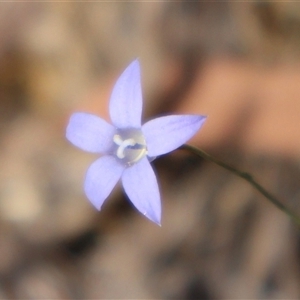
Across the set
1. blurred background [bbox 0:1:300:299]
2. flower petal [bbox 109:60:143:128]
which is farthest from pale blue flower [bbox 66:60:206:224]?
blurred background [bbox 0:1:300:299]

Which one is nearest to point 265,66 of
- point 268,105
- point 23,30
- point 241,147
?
point 268,105

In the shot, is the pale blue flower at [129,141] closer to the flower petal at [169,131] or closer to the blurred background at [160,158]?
the flower petal at [169,131]

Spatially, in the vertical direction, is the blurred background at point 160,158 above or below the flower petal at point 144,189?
above

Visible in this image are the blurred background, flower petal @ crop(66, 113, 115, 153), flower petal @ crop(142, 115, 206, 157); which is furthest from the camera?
the blurred background

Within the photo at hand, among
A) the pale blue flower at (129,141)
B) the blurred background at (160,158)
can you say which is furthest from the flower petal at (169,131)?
the blurred background at (160,158)

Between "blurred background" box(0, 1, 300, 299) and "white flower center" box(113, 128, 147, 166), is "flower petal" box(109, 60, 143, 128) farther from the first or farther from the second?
"blurred background" box(0, 1, 300, 299)

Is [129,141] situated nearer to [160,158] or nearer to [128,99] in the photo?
[128,99]

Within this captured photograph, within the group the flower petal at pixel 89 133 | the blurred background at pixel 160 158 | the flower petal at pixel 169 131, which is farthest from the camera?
the blurred background at pixel 160 158
